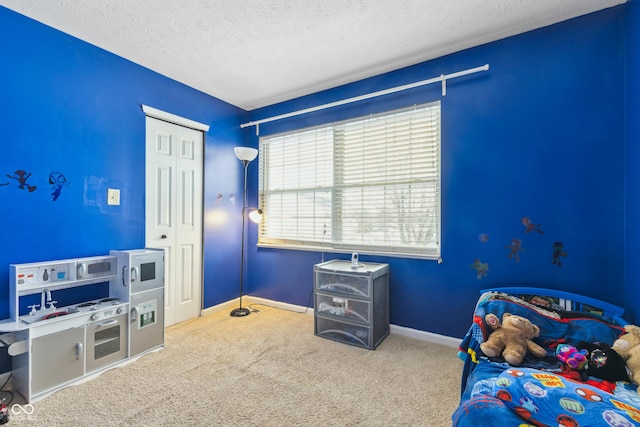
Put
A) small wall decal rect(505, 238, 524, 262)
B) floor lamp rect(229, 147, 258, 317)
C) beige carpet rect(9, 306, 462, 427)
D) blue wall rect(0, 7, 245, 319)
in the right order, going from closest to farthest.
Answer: beige carpet rect(9, 306, 462, 427)
blue wall rect(0, 7, 245, 319)
small wall decal rect(505, 238, 524, 262)
floor lamp rect(229, 147, 258, 317)

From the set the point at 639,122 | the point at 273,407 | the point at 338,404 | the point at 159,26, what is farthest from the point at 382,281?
the point at 159,26

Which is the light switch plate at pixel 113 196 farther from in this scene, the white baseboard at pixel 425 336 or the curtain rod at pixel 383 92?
the white baseboard at pixel 425 336

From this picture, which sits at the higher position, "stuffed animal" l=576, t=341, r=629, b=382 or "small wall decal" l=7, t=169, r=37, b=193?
"small wall decal" l=7, t=169, r=37, b=193

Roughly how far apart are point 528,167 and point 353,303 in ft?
6.05

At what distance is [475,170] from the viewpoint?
8.36 feet

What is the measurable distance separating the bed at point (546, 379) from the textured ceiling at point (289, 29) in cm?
207

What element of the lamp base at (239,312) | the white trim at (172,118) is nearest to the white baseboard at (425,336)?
the lamp base at (239,312)

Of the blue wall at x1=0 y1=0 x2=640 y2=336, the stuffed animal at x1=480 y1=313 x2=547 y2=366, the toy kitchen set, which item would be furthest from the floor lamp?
the stuffed animal at x1=480 y1=313 x2=547 y2=366

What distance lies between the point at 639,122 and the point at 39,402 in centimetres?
416

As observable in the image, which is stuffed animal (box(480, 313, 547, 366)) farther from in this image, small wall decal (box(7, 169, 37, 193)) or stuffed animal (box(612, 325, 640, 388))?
small wall decal (box(7, 169, 37, 193))

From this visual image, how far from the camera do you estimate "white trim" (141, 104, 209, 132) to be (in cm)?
294

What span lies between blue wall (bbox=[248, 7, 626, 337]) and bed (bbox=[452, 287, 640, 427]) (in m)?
0.32

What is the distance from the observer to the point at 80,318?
2.12m

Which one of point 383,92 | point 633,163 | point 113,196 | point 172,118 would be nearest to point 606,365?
point 633,163
